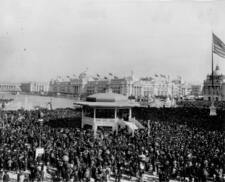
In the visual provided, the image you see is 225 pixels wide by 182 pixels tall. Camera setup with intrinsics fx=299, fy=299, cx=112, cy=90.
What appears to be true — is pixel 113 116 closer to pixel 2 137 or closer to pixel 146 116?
pixel 146 116

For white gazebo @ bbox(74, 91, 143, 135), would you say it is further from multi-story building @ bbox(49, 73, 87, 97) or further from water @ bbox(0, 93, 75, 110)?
multi-story building @ bbox(49, 73, 87, 97)

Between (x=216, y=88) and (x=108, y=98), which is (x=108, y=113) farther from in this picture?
(x=216, y=88)

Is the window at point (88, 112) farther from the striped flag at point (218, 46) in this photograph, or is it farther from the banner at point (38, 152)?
the striped flag at point (218, 46)

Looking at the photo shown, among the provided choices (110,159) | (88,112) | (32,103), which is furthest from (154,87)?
(110,159)

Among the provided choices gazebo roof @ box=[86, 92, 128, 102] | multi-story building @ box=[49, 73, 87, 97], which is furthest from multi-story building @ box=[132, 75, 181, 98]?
gazebo roof @ box=[86, 92, 128, 102]

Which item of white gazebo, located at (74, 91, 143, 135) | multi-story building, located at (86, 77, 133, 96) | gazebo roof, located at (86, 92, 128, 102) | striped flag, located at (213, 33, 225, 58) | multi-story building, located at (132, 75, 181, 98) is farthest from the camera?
multi-story building, located at (132, 75, 181, 98)

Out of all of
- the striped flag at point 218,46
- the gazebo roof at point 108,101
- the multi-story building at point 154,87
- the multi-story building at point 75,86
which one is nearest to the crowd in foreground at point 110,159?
the striped flag at point 218,46
